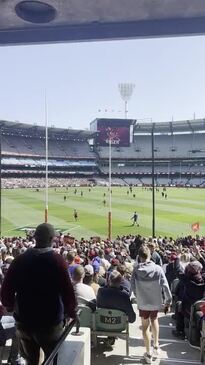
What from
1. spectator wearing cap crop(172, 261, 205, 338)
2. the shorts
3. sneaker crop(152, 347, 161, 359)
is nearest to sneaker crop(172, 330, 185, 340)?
spectator wearing cap crop(172, 261, 205, 338)

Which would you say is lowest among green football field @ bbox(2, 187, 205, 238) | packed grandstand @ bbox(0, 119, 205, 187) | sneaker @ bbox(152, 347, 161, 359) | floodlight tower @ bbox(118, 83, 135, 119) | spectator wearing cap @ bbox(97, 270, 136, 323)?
green football field @ bbox(2, 187, 205, 238)

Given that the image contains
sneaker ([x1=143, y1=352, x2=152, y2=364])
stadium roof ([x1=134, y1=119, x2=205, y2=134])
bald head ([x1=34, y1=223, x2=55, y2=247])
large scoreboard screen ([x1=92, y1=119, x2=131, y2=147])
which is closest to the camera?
bald head ([x1=34, y1=223, x2=55, y2=247])

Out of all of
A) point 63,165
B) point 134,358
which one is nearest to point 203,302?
point 134,358

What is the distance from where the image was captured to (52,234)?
323 cm

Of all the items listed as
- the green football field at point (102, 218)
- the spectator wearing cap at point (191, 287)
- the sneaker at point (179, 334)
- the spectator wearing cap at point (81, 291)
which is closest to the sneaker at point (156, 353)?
the spectator wearing cap at point (191, 287)

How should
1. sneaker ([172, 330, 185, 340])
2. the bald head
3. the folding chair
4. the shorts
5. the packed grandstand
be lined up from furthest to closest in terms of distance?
the packed grandstand, sneaker ([172, 330, 185, 340]), the shorts, the folding chair, the bald head

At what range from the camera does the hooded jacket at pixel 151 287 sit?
5723 mm

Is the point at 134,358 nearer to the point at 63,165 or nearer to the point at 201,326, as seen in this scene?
the point at 201,326

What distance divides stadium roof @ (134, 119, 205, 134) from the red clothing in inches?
4350

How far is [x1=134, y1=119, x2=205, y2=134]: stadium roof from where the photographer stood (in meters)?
113

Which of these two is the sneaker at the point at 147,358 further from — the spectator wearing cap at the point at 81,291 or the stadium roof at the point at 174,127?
the stadium roof at the point at 174,127

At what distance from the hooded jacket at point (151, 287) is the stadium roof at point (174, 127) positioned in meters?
108

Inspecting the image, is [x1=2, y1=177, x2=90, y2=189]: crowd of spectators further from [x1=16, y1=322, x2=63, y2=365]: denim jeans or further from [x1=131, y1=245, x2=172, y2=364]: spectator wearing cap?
[x1=16, y1=322, x2=63, y2=365]: denim jeans

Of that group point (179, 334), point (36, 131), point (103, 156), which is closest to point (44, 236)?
point (179, 334)
